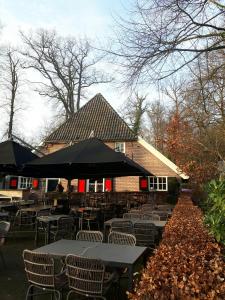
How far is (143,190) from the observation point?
24234 mm

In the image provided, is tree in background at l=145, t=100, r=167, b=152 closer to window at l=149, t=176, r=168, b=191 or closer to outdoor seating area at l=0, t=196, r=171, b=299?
window at l=149, t=176, r=168, b=191

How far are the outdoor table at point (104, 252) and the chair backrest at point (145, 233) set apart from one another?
2126 millimetres

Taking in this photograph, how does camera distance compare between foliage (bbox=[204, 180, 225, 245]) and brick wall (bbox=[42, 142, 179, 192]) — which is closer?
foliage (bbox=[204, 180, 225, 245])

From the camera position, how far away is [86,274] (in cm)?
427

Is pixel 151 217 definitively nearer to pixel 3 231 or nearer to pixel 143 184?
pixel 3 231

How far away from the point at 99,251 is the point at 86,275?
2.54ft

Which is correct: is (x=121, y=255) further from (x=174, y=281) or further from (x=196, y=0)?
(x=196, y=0)

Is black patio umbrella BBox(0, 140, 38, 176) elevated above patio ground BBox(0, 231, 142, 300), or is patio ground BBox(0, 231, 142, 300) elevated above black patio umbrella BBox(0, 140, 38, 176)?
black patio umbrella BBox(0, 140, 38, 176)

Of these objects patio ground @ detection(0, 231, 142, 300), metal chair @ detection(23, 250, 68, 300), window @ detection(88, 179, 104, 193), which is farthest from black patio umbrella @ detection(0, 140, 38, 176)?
window @ detection(88, 179, 104, 193)

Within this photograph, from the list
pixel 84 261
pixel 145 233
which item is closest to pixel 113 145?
pixel 145 233

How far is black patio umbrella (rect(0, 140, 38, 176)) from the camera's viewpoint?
9.17 meters

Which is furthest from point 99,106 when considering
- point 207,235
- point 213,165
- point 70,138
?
point 207,235

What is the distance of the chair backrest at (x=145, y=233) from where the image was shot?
756cm

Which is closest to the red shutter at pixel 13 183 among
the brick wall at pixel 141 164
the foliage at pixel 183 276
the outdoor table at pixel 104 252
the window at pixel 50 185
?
the window at pixel 50 185
